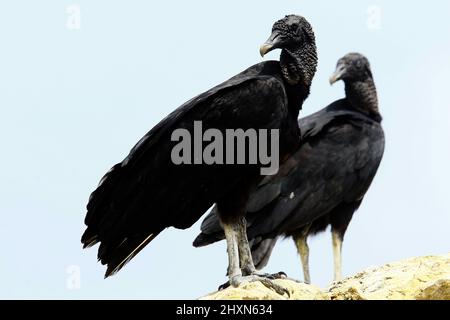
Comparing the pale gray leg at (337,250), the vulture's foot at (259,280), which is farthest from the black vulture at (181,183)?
the pale gray leg at (337,250)

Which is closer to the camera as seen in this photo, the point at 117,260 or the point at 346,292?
the point at 346,292

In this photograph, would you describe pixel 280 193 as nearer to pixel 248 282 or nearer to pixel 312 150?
pixel 312 150

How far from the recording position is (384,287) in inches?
288

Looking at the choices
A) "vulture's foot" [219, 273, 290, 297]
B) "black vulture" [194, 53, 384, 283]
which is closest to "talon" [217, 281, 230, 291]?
"vulture's foot" [219, 273, 290, 297]

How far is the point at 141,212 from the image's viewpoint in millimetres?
7949

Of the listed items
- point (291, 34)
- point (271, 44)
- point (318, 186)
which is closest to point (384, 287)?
point (271, 44)

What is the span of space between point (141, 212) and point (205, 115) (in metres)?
0.72

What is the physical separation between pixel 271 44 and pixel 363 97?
405 centimetres

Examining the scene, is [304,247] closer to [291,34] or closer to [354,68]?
[354,68]

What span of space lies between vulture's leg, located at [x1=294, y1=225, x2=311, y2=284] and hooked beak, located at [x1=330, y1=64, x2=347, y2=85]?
1.70m
